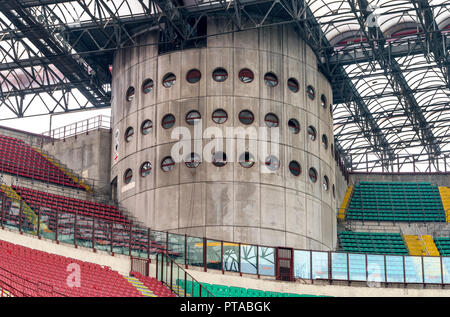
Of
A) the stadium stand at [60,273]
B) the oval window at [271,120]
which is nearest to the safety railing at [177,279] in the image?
the stadium stand at [60,273]

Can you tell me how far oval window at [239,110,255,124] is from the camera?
156 feet

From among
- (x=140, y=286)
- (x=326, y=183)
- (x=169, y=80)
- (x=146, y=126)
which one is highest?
(x=169, y=80)

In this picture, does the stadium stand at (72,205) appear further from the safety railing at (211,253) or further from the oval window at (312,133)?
the oval window at (312,133)

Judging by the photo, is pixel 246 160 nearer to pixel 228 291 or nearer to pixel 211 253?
pixel 211 253

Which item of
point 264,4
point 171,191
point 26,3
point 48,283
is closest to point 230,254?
point 171,191

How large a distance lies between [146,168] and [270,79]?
8266mm

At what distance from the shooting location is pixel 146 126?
49000 millimetres

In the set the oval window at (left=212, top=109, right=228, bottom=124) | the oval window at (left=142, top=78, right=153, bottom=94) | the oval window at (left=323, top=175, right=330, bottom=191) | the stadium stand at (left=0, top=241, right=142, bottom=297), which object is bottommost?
the stadium stand at (left=0, top=241, right=142, bottom=297)

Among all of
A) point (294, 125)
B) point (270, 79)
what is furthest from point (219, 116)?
point (294, 125)

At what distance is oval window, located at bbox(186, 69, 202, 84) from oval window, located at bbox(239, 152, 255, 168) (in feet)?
16.2

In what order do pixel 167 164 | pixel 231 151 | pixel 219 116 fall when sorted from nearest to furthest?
pixel 231 151, pixel 167 164, pixel 219 116

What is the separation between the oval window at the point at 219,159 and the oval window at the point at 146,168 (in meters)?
3.66

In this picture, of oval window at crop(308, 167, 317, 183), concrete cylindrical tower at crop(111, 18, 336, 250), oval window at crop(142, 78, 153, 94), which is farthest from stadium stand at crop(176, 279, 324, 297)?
oval window at crop(142, 78, 153, 94)

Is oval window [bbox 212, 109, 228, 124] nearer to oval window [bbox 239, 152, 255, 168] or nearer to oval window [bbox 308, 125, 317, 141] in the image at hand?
oval window [bbox 239, 152, 255, 168]
